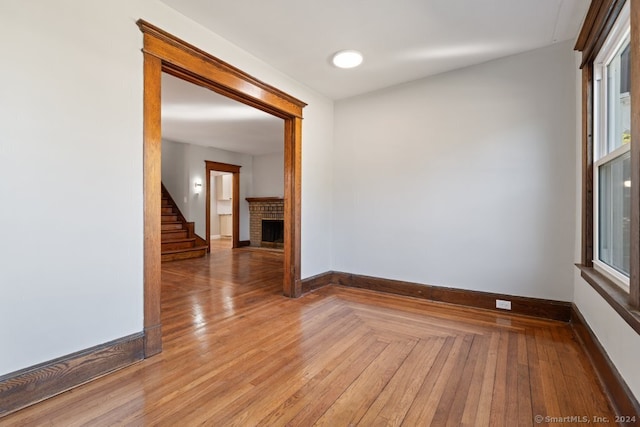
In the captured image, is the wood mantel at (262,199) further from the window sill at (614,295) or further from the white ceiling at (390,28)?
the window sill at (614,295)

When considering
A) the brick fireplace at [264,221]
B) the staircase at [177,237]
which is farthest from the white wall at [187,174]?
the brick fireplace at [264,221]

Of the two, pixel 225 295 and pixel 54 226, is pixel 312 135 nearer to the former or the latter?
pixel 225 295

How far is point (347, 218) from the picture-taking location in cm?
392

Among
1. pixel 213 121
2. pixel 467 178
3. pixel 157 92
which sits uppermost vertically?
pixel 213 121

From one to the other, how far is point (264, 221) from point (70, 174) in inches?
264

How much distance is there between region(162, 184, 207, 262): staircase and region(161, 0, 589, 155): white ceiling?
Result: 3759 millimetres

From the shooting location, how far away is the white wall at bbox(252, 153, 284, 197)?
27.3 feet

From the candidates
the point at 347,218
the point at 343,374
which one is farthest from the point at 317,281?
the point at 343,374

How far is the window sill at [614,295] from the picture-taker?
1308mm

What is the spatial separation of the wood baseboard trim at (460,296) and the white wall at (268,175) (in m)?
4.86

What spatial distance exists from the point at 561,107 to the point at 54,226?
386 centimetres

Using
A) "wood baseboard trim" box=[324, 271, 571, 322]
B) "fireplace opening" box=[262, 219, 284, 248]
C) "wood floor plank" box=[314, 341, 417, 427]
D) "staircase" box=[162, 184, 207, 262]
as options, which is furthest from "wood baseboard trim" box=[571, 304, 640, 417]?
"fireplace opening" box=[262, 219, 284, 248]

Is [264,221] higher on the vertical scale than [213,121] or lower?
A: lower

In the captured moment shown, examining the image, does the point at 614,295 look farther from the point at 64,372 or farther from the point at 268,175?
the point at 268,175
